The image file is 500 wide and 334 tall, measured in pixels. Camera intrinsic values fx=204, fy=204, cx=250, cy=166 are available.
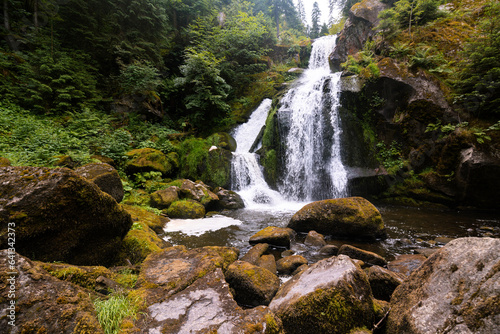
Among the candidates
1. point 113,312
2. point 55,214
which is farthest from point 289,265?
point 55,214

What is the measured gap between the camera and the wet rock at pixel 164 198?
27.3 ft

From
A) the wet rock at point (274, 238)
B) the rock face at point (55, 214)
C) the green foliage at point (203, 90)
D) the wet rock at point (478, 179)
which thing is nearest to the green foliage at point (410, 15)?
the wet rock at point (478, 179)

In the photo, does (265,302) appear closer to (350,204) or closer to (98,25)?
(350,204)

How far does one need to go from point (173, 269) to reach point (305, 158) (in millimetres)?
Answer: 10424

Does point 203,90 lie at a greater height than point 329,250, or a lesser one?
greater

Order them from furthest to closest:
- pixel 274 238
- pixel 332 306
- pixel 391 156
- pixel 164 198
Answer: pixel 391 156 < pixel 164 198 < pixel 274 238 < pixel 332 306

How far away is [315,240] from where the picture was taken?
18.9 feet

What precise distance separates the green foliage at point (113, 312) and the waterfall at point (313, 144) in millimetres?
10222

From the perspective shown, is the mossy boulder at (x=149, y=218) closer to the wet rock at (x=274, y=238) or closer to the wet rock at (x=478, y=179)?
the wet rock at (x=274, y=238)

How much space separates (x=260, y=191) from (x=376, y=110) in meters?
7.62

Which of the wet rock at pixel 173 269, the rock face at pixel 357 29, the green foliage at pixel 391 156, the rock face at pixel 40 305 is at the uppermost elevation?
the rock face at pixel 357 29

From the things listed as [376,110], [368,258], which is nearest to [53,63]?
[368,258]

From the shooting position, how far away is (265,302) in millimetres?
3033

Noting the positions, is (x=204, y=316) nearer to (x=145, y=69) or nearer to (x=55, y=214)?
(x=55, y=214)
